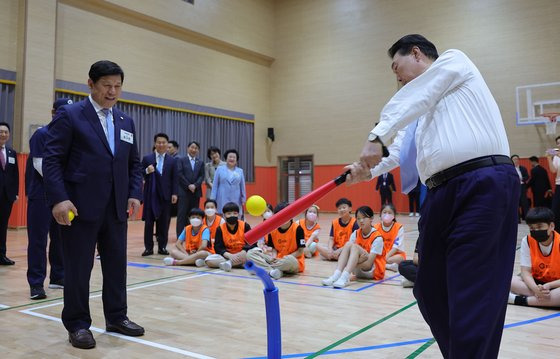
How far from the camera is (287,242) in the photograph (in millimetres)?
6145

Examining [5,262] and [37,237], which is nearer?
[37,237]

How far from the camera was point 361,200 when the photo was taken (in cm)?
1705

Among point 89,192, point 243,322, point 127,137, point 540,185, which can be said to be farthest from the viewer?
point 540,185

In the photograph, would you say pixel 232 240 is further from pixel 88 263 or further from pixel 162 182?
pixel 88 263

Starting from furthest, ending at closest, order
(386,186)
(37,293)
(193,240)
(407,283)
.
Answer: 1. (386,186)
2. (193,240)
3. (407,283)
4. (37,293)

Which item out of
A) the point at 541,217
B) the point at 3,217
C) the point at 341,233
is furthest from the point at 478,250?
the point at 3,217

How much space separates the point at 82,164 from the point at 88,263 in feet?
2.29

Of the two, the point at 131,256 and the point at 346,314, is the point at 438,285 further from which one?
the point at 131,256

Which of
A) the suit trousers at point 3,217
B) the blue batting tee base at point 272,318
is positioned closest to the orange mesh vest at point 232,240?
the suit trousers at point 3,217

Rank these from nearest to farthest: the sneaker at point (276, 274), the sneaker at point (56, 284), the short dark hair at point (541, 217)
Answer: the short dark hair at point (541, 217)
the sneaker at point (56, 284)
the sneaker at point (276, 274)

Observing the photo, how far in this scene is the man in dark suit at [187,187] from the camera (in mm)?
8781

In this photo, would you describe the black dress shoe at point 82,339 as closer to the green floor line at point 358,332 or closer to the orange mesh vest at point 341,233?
the green floor line at point 358,332

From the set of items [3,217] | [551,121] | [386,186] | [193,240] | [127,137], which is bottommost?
[193,240]

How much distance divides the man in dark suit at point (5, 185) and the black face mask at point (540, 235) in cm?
650
